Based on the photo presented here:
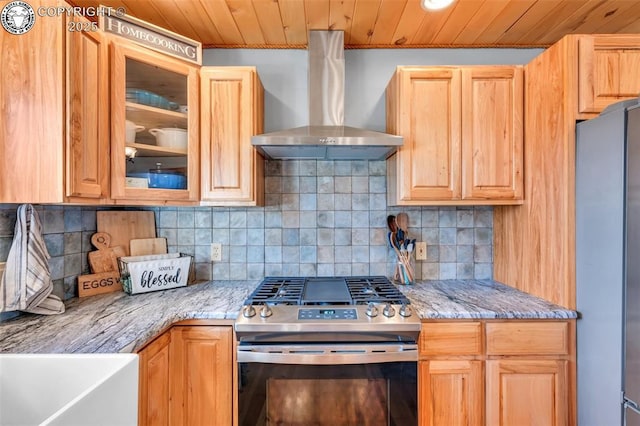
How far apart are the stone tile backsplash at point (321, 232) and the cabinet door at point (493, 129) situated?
0.37 metres

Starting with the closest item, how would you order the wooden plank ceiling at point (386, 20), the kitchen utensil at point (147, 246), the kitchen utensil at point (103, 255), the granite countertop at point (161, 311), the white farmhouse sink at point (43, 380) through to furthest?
the white farmhouse sink at point (43, 380) → the granite countertop at point (161, 311) → the wooden plank ceiling at point (386, 20) → the kitchen utensil at point (103, 255) → the kitchen utensil at point (147, 246)

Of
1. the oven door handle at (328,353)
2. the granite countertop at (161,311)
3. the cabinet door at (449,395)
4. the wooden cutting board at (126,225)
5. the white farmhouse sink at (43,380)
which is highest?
the wooden cutting board at (126,225)

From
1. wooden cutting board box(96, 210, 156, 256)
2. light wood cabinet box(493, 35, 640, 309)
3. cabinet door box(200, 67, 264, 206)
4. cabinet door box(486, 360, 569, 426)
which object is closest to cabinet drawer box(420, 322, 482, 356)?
cabinet door box(486, 360, 569, 426)

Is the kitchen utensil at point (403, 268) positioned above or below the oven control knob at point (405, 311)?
above

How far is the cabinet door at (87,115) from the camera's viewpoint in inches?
47.7

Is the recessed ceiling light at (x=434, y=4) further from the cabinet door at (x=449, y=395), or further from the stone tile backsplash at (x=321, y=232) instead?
the cabinet door at (x=449, y=395)

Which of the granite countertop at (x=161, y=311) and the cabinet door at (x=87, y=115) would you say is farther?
the cabinet door at (x=87, y=115)

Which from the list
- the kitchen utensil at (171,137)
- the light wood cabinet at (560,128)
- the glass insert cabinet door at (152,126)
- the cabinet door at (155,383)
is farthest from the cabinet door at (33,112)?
the light wood cabinet at (560,128)

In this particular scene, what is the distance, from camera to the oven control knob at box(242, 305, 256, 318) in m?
1.37

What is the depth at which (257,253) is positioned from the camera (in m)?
2.02

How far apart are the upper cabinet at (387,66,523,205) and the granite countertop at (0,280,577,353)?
0.53m

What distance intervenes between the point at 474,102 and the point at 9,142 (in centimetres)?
209

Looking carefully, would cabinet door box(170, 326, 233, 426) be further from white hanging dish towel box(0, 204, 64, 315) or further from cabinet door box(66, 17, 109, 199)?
cabinet door box(66, 17, 109, 199)

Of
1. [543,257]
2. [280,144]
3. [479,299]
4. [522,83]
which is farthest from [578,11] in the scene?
[280,144]
